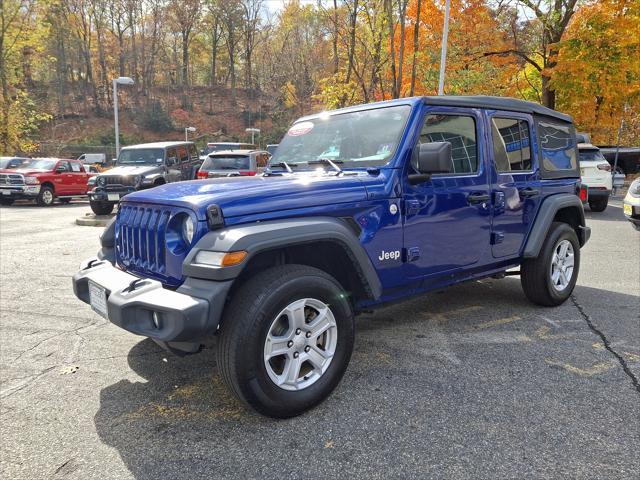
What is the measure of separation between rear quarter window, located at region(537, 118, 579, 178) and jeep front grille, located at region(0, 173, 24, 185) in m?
16.5

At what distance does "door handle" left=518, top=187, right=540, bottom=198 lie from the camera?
420 centimetres

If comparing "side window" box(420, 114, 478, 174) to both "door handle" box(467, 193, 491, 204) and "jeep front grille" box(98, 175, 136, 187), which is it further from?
"jeep front grille" box(98, 175, 136, 187)

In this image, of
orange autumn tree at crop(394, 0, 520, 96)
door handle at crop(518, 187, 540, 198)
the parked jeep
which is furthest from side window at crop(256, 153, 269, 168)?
door handle at crop(518, 187, 540, 198)

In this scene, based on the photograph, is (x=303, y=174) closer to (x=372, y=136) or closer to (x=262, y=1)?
(x=372, y=136)

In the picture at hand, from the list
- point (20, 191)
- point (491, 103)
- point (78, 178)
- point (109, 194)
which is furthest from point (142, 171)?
point (491, 103)

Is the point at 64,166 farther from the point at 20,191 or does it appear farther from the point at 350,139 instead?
the point at 350,139

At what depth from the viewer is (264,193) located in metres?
2.75

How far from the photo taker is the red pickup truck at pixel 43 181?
52.2ft

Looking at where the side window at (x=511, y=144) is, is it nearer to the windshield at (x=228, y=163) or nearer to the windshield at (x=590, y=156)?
the windshield at (x=228, y=163)

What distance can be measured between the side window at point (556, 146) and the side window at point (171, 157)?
10.6 m

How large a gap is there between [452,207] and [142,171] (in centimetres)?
1021

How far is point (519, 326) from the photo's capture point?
427 centimetres

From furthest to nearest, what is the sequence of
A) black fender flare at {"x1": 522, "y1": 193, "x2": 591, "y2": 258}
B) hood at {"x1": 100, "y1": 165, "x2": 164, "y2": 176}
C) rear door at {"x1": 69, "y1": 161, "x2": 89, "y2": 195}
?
1. rear door at {"x1": 69, "y1": 161, "x2": 89, "y2": 195}
2. hood at {"x1": 100, "y1": 165, "x2": 164, "y2": 176}
3. black fender flare at {"x1": 522, "y1": 193, "x2": 591, "y2": 258}

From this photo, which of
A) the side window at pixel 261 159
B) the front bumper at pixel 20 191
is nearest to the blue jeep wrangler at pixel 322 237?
the side window at pixel 261 159
